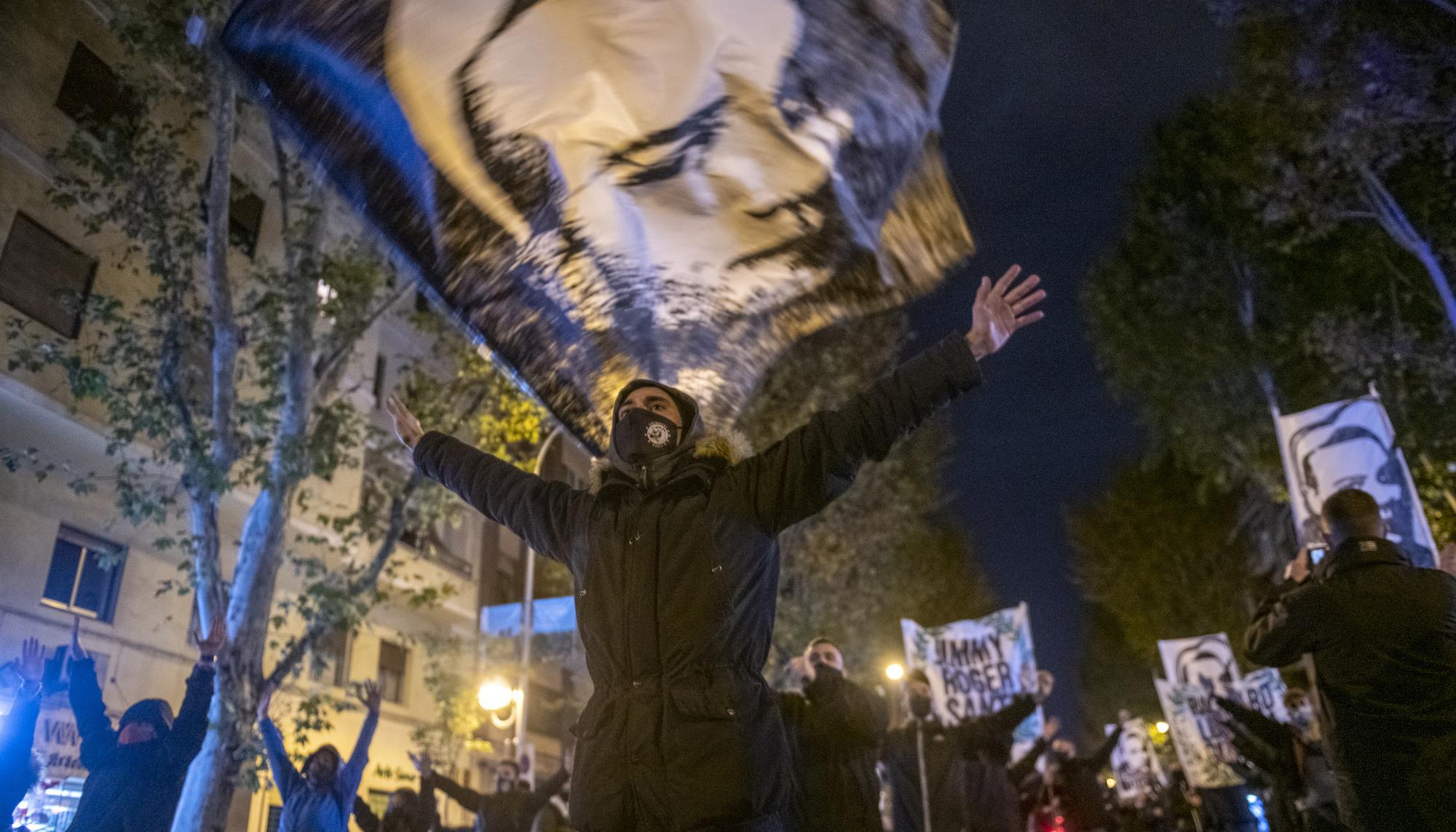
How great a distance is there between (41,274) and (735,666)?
48.9 feet

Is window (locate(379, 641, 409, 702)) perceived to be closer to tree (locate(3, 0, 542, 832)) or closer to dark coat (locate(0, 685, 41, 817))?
tree (locate(3, 0, 542, 832))

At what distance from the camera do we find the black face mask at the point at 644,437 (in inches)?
125

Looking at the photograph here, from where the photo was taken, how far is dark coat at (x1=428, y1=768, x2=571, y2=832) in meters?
9.97

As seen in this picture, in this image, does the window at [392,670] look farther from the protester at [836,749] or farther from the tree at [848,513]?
the protester at [836,749]

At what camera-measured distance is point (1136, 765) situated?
26.7m

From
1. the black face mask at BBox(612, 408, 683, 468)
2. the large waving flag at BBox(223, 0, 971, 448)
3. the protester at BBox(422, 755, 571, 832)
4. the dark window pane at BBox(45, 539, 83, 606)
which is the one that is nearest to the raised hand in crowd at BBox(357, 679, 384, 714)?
the protester at BBox(422, 755, 571, 832)

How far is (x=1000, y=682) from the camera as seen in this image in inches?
682

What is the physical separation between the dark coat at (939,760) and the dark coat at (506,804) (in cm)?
346

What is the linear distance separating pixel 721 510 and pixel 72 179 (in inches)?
407

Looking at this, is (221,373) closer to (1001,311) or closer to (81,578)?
(81,578)

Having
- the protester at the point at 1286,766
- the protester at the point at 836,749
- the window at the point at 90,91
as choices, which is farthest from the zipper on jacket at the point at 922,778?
the window at the point at 90,91

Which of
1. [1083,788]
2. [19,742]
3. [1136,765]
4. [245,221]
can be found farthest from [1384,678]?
[1136,765]

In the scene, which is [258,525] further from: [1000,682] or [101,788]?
[1000,682]

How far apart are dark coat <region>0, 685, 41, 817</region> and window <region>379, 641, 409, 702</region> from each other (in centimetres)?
1632
